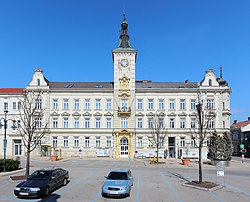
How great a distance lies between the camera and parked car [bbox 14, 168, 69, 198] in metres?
A: 14.2

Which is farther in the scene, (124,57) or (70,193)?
(124,57)

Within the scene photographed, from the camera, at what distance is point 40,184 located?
1477 centimetres

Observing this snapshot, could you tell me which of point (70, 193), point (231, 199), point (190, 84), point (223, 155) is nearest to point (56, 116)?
point (190, 84)

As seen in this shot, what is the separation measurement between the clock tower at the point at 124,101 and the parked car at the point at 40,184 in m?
32.3

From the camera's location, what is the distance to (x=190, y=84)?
175ft

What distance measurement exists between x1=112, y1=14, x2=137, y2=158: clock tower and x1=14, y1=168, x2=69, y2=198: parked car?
3227 centimetres

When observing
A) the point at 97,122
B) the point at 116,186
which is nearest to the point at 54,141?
the point at 97,122

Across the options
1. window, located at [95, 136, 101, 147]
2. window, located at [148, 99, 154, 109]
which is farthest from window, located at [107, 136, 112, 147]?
window, located at [148, 99, 154, 109]

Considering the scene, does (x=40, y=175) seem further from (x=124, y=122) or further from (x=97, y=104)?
(x=97, y=104)

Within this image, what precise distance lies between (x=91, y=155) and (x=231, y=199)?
37.5m

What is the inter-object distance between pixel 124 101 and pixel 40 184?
36.5 metres

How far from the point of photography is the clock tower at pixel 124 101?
4984cm

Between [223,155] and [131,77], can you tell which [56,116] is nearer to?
[131,77]

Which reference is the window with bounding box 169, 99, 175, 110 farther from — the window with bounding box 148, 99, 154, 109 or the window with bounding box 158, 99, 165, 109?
the window with bounding box 148, 99, 154, 109
